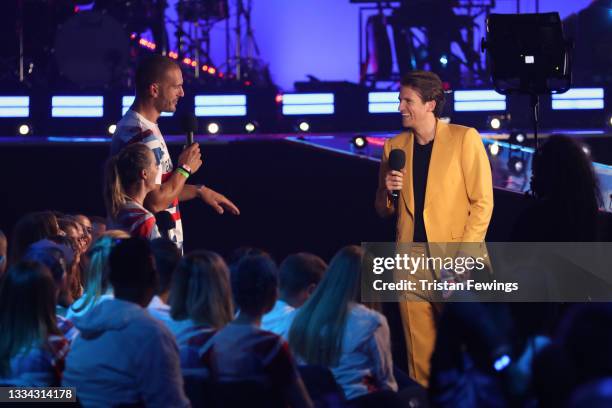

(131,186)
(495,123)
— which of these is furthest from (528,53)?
(495,123)

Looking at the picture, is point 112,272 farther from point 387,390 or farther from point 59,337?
point 387,390

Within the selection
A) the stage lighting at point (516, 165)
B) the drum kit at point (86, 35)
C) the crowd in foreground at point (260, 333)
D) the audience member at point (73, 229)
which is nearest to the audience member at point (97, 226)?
the audience member at point (73, 229)

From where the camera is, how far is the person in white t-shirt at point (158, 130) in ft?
14.1

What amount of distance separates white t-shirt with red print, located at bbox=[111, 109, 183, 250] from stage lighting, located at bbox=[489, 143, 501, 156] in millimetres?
4606

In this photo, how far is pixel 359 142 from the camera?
841 cm

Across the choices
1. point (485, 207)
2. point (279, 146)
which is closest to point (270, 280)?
point (485, 207)

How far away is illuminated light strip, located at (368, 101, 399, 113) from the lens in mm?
8320

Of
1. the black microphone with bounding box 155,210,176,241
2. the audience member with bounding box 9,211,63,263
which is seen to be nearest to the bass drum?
the audience member with bounding box 9,211,63,263

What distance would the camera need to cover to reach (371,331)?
11.2 ft

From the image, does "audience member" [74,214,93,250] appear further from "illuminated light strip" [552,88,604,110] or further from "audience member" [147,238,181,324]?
"illuminated light strip" [552,88,604,110]

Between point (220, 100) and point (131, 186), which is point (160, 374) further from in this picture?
point (220, 100)

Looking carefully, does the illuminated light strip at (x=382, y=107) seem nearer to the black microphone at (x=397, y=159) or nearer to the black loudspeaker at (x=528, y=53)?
the black loudspeaker at (x=528, y=53)

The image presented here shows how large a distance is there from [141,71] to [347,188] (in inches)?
188

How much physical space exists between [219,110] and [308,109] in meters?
0.81
